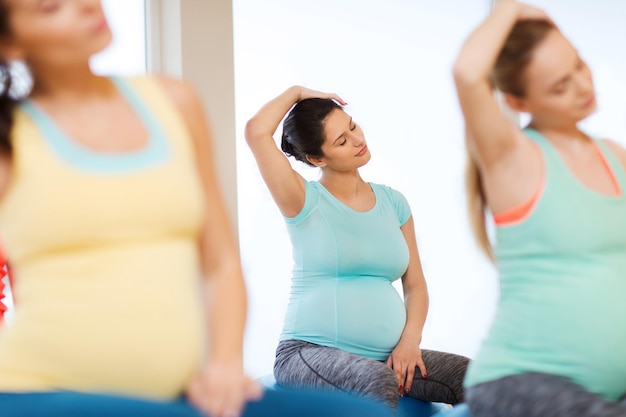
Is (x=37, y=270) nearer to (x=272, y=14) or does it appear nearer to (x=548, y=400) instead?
(x=548, y=400)

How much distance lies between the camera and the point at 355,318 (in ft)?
8.52

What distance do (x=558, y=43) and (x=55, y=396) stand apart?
108 cm

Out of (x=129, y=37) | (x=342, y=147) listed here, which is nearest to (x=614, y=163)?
(x=342, y=147)

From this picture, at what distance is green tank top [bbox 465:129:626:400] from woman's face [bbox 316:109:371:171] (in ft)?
4.04

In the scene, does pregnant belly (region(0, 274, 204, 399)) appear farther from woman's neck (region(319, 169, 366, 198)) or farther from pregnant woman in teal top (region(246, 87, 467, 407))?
woman's neck (region(319, 169, 366, 198))

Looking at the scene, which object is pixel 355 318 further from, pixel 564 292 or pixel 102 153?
pixel 102 153

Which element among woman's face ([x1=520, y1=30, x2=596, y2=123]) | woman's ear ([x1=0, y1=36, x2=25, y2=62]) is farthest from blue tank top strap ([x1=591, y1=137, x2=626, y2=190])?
woman's ear ([x1=0, y1=36, x2=25, y2=62])

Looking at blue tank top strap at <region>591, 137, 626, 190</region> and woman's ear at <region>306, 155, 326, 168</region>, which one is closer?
blue tank top strap at <region>591, 137, 626, 190</region>

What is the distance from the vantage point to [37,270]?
1.18 m

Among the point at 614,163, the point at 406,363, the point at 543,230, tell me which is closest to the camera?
the point at 543,230

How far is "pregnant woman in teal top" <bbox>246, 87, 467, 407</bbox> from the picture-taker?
8.51 feet

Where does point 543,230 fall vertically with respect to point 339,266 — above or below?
above

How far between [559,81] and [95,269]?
2.98 ft

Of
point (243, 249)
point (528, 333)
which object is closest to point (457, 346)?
point (243, 249)
